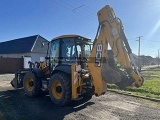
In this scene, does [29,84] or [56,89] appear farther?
[29,84]

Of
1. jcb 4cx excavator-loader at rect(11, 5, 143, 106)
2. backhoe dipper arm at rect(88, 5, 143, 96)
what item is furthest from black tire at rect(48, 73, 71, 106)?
backhoe dipper arm at rect(88, 5, 143, 96)

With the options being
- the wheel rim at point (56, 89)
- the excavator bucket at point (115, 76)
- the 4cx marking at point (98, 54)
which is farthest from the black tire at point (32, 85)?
the excavator bucket at point (115, 76)

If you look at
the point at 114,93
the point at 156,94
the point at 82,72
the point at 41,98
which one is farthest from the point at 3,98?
the point at 156,94

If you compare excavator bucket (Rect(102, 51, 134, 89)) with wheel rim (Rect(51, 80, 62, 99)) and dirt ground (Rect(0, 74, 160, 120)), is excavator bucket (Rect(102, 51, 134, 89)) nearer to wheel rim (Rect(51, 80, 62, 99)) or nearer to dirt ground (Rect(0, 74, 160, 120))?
dirt ground (Rect(0, 74, 160, 120))

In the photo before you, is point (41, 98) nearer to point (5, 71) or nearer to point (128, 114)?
point (128, 114)

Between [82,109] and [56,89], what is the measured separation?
4.52 ft

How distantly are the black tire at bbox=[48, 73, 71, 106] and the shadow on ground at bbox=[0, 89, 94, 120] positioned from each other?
24 cm

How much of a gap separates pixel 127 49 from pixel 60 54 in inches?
110

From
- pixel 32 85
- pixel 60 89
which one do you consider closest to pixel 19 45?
pixel 32 85

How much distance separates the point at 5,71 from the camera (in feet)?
77.0

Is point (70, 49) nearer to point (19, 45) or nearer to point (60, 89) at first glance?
point (60, 89)

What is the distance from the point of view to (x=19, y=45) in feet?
106

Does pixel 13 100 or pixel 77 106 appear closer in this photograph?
pixel 77 106

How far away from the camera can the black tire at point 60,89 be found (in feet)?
22.2
